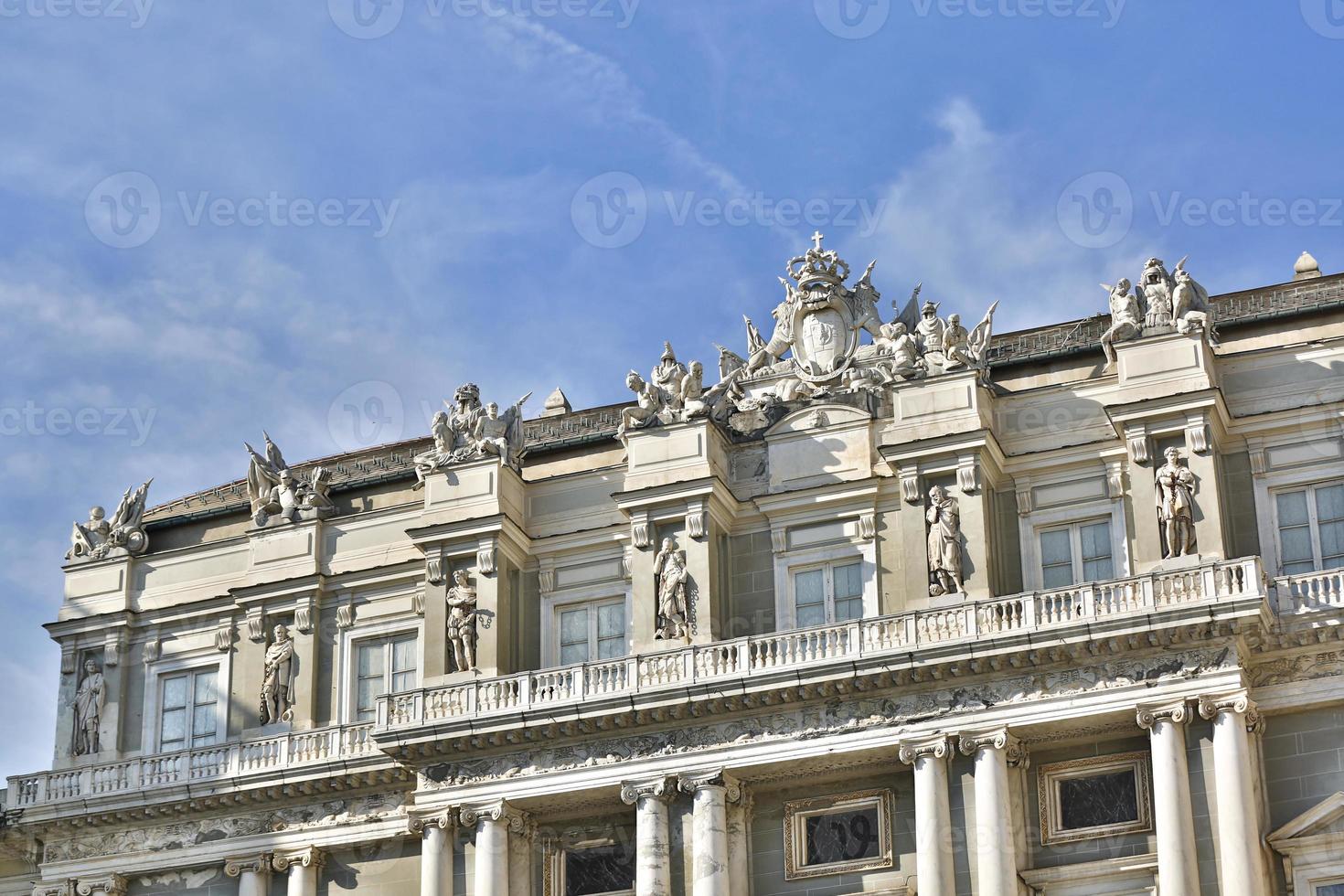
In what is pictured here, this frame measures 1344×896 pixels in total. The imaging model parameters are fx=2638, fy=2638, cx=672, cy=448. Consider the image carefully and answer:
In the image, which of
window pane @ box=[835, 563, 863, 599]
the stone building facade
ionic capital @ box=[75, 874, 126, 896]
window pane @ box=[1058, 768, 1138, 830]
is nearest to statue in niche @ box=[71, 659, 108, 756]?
the stone building facade

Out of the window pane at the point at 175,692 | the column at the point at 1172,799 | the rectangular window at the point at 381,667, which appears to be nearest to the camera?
the column at the point at 1172,799

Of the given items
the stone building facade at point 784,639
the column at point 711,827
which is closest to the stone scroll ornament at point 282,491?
the stone building facade at point 784,639

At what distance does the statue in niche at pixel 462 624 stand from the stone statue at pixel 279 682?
4221 millimetres

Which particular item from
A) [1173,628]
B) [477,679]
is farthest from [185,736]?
[1173,628]

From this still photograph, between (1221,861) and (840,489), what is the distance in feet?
35.6

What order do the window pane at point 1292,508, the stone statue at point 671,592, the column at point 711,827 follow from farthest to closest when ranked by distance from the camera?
the stone statue at point 671,592
the window pane at point 1292,508
the column at point 711,827

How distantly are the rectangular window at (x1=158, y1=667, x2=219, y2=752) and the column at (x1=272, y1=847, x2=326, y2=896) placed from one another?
13.3 ft

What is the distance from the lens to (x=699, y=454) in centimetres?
5084

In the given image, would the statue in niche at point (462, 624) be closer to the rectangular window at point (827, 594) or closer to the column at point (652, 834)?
the column at point (652, 834)

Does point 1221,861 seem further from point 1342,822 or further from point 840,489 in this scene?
point 840,489

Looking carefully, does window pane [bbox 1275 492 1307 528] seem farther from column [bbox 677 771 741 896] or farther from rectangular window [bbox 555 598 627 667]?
rectangular window [bbox 555 598 627 667]

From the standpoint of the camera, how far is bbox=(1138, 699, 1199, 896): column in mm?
43594

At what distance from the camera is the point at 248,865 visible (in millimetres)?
51625

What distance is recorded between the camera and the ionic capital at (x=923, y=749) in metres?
46.0
